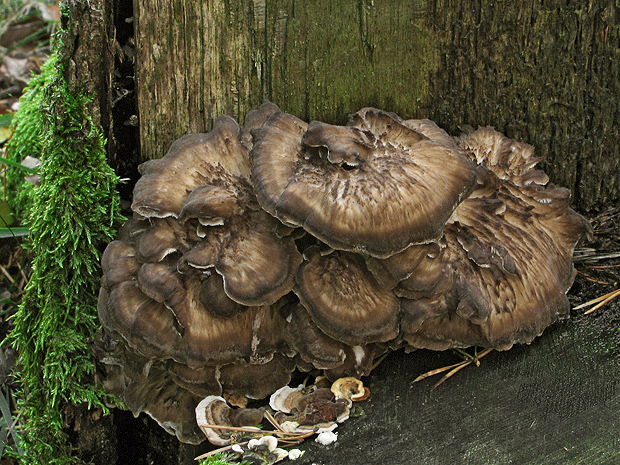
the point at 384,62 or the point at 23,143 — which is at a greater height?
the point at 384,62

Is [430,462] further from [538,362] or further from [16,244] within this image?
[16,244]

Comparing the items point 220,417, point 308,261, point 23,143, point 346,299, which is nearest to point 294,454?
point 220,417

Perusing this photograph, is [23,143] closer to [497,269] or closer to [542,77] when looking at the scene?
[497,269]

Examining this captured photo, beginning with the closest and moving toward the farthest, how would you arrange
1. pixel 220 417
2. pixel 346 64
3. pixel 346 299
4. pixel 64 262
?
1. pixel 346 299
2. pixel 220 417
3. pixel 346 64
4. pixel 64 262

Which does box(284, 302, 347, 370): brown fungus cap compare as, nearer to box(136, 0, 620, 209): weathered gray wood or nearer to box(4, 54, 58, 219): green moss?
box(136, 0, 620, 209): weathered gray wood

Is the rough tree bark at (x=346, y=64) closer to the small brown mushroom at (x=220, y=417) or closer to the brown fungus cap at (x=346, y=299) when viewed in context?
the small brown mushroom at (x=220, y=417)

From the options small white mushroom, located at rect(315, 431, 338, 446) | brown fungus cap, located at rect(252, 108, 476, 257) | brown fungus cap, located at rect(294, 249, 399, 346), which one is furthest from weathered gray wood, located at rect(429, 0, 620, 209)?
small white mushroom, located at rect(315, 431, 338, 446)

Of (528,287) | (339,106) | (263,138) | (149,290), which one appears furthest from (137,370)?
(528,287)
